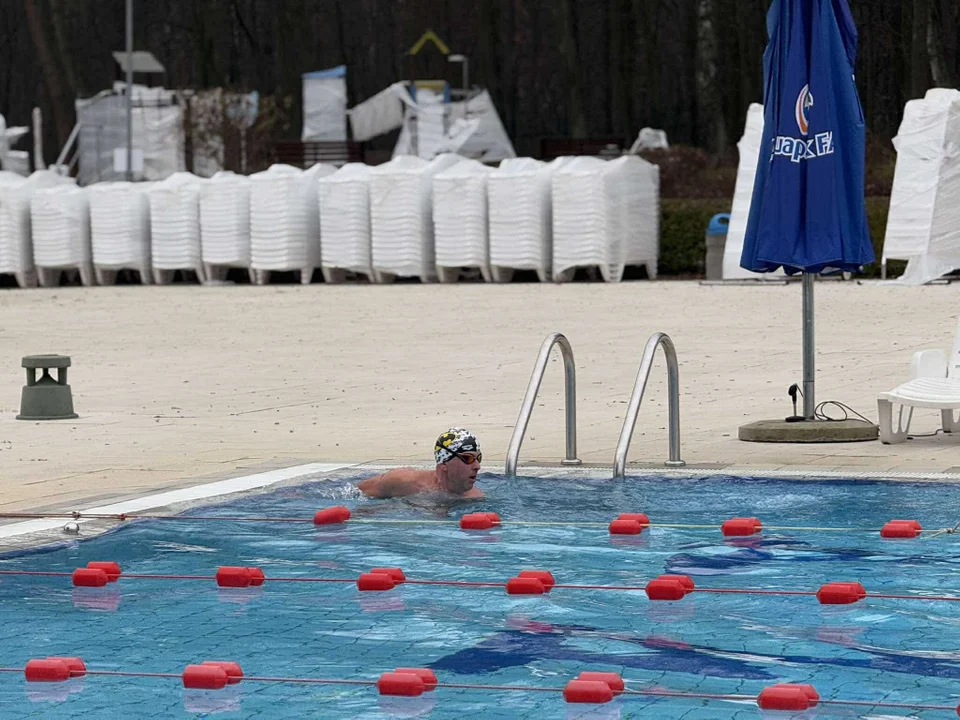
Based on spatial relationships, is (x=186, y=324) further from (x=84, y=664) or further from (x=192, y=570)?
(x=84, y=664)

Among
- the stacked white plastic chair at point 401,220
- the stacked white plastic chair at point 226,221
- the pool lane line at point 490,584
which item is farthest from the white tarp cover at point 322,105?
the pool lane line at point 490,584

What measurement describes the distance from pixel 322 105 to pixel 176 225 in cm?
1607

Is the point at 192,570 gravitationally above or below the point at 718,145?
below

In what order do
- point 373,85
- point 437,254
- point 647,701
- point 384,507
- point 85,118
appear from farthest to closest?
point 373,85 → point 85,118 → point 437,254 → point 384,507 → point 647,701

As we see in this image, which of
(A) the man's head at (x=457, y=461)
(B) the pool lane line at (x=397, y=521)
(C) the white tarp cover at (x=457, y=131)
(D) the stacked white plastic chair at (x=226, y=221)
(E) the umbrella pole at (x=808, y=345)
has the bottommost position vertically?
(B) the pool lane line at (x=397, y=521)

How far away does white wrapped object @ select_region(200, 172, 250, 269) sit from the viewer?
101 feet

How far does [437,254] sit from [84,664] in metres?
23.7

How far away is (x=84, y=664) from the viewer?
5.79 metres

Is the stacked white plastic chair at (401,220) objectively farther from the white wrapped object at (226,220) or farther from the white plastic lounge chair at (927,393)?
the white plastic lounge chair at (927,393)

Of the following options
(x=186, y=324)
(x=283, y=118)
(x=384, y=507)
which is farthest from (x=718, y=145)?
(x=384, y=507)

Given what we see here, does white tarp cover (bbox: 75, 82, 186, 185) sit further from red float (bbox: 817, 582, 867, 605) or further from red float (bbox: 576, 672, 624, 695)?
red float (bbox: 576, 672, 624, 695)

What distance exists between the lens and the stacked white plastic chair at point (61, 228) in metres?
32.1

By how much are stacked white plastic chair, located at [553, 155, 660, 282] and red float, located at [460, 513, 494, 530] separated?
19.7 m

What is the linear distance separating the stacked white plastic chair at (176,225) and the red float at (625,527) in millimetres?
24027
